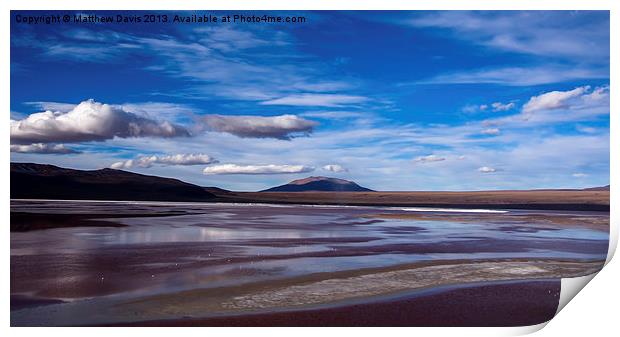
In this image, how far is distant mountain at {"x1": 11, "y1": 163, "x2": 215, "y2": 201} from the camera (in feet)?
30.1

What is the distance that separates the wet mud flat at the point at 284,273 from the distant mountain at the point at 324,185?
3.49 ft

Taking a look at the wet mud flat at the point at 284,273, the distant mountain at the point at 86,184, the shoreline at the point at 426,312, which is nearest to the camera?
the shoreline at the point at 426,312

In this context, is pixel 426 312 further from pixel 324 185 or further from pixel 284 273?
pixel 324 185

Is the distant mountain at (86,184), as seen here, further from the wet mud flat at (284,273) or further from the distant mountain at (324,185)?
the distant mountain at (324,185)

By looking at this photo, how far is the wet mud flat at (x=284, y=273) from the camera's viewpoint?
5984 mm

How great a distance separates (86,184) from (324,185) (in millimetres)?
5700

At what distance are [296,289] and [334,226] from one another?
6.25 m

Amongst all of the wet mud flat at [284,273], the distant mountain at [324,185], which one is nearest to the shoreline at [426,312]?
the wet mud flat at [284,273]

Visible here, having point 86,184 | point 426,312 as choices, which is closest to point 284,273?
point 426,312

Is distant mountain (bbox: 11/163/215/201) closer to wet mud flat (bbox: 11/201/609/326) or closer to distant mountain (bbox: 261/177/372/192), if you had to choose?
wet mud flat (bbox: 11/201/609/326)

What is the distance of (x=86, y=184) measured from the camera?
1136 cm

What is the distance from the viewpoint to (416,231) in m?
12.0

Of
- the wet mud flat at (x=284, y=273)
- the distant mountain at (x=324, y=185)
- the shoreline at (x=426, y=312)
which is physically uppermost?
the distant mountain at (x=324, y=185)

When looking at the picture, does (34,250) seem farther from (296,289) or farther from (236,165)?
(296,289)
